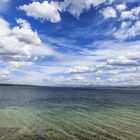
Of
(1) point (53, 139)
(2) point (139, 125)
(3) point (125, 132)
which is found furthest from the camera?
(2) point (139, 125)

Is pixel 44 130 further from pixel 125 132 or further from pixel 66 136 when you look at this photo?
pixel 125 132

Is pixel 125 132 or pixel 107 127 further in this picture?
pixel 107 127

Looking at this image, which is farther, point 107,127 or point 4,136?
point 107,127

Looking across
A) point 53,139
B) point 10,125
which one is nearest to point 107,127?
point 53,139

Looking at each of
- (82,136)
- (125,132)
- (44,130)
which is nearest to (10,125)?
(44,130)

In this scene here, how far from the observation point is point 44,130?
2753 centimetres

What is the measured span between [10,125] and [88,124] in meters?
12.0

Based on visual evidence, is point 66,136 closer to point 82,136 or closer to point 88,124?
point 82,136

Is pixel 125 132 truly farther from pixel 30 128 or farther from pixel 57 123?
pixel 30 128

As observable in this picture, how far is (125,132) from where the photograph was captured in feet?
88.0

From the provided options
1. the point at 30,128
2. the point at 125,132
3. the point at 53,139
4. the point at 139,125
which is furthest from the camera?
the point at 139,125

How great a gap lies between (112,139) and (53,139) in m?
6.90

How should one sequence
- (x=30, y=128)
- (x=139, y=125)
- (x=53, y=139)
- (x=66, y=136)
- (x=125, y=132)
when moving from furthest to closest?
(x=139, y=125), (x=30, y=128), (x=125, y=132), (x=66, y=136), (x=53, y=139)

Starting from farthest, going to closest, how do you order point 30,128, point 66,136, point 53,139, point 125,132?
point 30,128 → point 125,132 → point 66,136 → point 53,139
